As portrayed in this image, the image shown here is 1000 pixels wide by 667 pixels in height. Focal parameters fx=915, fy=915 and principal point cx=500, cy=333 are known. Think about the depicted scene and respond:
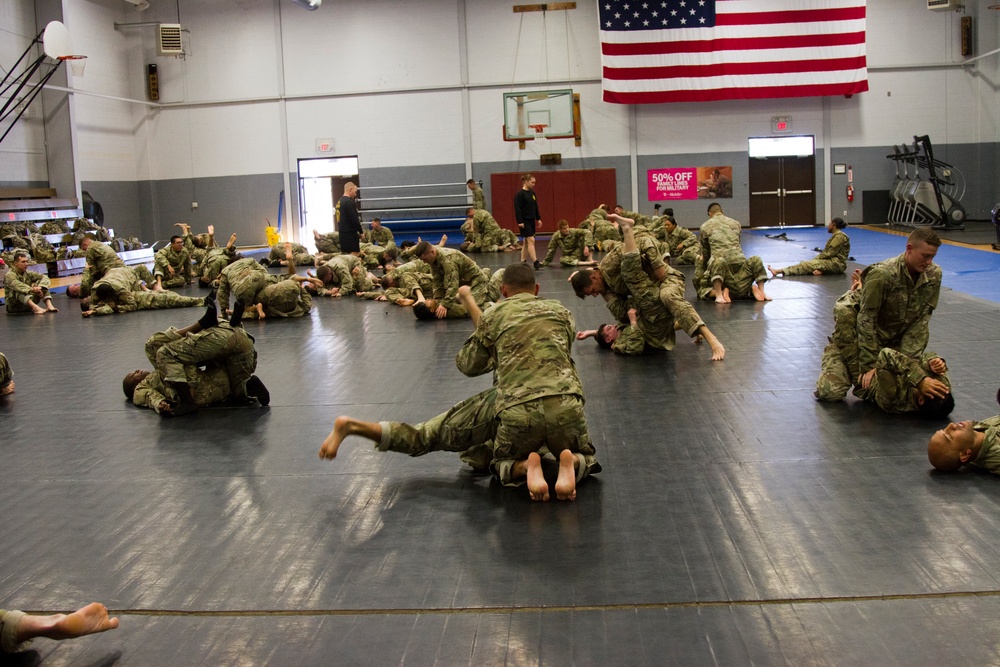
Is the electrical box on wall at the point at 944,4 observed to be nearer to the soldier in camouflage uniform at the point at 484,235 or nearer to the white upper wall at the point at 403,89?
the white upper wall at the point at 403,89

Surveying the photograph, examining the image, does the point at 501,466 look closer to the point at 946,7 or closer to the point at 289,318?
the point at 289,318

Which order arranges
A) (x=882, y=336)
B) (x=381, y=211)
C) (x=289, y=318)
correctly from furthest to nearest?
(x=381, y=211), (x=289, y=318), (x=882, y=336)

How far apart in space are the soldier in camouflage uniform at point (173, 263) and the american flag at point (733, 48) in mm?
13670

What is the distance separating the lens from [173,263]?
57.8 ft

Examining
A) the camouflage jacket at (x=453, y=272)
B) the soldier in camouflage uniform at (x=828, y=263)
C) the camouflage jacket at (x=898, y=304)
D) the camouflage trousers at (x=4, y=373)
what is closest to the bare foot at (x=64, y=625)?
the camouflage jacket at (x=898, y=304)

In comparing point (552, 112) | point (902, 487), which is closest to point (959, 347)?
point (902, 487)

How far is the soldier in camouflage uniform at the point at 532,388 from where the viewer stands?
4996mm

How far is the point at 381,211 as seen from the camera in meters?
27.9

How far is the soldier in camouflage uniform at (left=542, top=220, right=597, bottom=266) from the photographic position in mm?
18422

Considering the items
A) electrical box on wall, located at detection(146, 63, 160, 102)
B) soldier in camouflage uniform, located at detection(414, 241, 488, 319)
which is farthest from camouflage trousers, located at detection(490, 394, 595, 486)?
electrical box on wall, located at detection(146, 63, 160, 102)

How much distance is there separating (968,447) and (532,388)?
2.40m

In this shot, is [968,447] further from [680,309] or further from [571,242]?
[571,242]

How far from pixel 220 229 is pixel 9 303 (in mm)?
14732

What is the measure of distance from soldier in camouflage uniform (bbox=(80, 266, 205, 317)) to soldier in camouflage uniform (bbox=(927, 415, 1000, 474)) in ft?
39.0
